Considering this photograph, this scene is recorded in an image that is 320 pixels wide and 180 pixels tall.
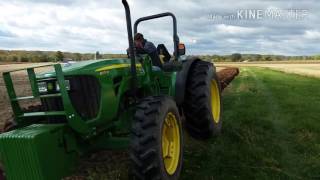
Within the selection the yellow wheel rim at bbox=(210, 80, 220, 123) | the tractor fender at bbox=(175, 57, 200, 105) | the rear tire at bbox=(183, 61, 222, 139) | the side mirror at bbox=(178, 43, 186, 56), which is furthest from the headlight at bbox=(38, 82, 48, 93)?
the yellow wheel rim at bbox=(210, 80, 220, 123)

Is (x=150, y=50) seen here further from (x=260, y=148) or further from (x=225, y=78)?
(x=225, y=78)

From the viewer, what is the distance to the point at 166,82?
721 centimetres

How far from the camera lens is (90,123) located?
5121 mm

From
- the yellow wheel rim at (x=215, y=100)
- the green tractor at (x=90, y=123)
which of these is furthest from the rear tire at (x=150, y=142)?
the yellow wheel rim at (x=215, y=100)

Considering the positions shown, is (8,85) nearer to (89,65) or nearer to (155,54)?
(89,65)

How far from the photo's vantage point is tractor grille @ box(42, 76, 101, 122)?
524 centimetres

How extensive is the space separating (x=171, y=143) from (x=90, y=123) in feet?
3.78

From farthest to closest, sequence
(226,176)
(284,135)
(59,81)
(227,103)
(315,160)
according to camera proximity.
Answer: (227,103), (284,135), (315,160), (226,176), (59,81)

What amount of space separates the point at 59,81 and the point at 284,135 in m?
4.72

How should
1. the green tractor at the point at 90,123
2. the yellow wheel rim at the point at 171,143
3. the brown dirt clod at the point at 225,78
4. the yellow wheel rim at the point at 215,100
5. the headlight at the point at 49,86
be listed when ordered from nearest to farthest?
the green tractor at the point at 90,123
the headlight at the point at 49,86
the yellow wheel rim at the point at 171,143
the yellow wheel rim at the point at 215,100
the brown dirt clod at the point at 225,78

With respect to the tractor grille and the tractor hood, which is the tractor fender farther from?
the tractor grille

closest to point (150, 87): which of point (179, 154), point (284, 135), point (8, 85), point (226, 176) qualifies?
point (179, 154)

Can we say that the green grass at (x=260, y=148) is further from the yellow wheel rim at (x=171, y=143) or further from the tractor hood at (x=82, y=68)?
the tractor hood at (x=82, y=68)

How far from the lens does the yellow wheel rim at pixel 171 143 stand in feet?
18.2
